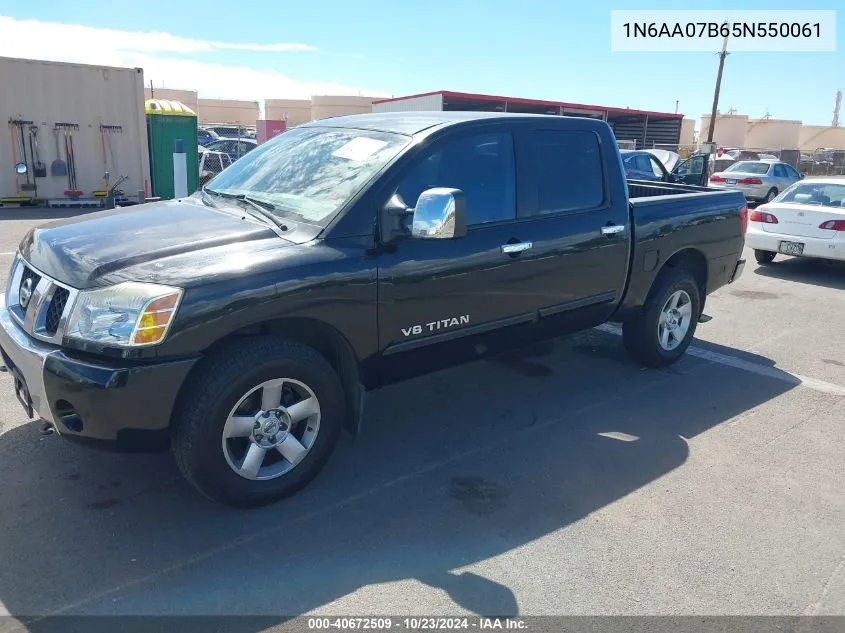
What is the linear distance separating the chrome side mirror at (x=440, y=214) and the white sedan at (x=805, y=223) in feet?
25.8

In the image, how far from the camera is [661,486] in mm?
3795

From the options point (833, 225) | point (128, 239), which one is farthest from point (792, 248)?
point (128, 239)

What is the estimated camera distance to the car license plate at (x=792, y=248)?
9578 mm

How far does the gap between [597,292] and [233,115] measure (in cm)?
5603

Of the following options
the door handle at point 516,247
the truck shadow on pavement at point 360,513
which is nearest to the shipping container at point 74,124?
the truck shadow on pavement at point 360,513

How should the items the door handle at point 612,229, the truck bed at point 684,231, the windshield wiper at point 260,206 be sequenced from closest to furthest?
the windshield wiper at point 260,206
the door handle at point 612,229
the truck bed at point 684,231

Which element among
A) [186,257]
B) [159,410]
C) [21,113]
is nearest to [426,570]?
[159,410]

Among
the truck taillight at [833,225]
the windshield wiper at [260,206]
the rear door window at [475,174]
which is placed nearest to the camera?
the windshield wiper at [260,206]

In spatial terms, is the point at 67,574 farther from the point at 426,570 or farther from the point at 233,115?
the point at 233,115

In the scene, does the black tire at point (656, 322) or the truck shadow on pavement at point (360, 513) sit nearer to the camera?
the truck shadow on pavement at point (360, 513)

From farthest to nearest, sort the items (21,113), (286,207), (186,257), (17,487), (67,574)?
(21,113), (286,207), (17,487), (186,257), (67,574)

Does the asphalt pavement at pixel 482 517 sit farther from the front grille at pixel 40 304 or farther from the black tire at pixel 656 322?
the front grille at pixel 40 304

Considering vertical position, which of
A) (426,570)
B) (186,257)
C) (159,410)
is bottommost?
(426,570)

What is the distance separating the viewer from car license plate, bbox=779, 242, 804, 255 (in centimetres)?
958
